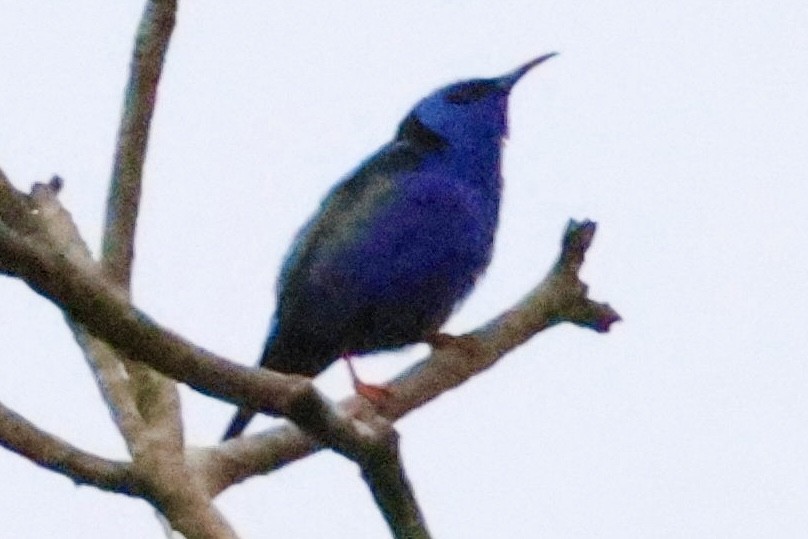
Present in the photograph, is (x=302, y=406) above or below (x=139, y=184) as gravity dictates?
below

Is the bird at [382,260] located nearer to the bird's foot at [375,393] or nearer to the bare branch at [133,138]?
the bird's foot at [375,393]

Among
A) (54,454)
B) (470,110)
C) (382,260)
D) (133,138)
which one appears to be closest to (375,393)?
(133,138)

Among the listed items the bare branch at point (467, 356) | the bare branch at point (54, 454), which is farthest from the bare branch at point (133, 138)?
the bare branch at point (54, 454)

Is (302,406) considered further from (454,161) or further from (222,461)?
(454,161)

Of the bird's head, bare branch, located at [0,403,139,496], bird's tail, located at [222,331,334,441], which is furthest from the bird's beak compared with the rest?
bare branch, located at [0,403,139,496]

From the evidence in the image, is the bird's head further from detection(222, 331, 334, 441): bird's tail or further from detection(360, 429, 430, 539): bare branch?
detection(360, 429, 430, 539): bare branch

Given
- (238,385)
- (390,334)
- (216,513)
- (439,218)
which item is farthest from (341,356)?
(238,385)

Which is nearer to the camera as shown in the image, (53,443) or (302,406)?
(302,406)
